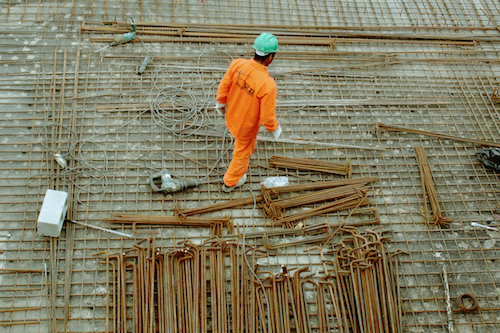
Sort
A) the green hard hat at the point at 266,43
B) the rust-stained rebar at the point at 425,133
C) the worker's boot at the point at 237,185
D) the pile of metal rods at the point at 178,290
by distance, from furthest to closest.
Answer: the rust-stained rebar at the point at 425,133
the worker's boot at the point at 237,185
the pile of metal rods at the point at 178,290
the green hard hat at the point at 266,43

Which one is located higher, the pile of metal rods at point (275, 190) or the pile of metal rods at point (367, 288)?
the pile of metal rods at point (275, 190)

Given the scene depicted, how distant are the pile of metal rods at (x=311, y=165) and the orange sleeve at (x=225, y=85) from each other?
1.15 m

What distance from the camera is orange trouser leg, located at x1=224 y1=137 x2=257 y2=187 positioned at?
4043 millimetres

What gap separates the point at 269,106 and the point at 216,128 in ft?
5.05

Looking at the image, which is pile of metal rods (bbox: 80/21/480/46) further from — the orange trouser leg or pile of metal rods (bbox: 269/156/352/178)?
the orange trouser leg

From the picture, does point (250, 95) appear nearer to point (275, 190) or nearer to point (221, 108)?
point (221, 108)

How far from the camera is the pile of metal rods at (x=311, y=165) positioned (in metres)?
4.71

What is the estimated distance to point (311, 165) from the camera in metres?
4.74

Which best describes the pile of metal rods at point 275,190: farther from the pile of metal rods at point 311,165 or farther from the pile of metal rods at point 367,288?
the pile of metal rods at point 367,288

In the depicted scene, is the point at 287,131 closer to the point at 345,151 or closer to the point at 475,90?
the point at 345,151

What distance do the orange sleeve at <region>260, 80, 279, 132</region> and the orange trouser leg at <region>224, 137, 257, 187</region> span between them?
1.27ft

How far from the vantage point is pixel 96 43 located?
554 centimetres

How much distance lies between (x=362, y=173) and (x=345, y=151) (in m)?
0.39

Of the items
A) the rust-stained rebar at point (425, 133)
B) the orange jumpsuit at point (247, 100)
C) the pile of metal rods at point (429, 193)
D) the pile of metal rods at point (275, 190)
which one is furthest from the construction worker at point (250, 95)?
the pile of metal rods at point (429, 193)
